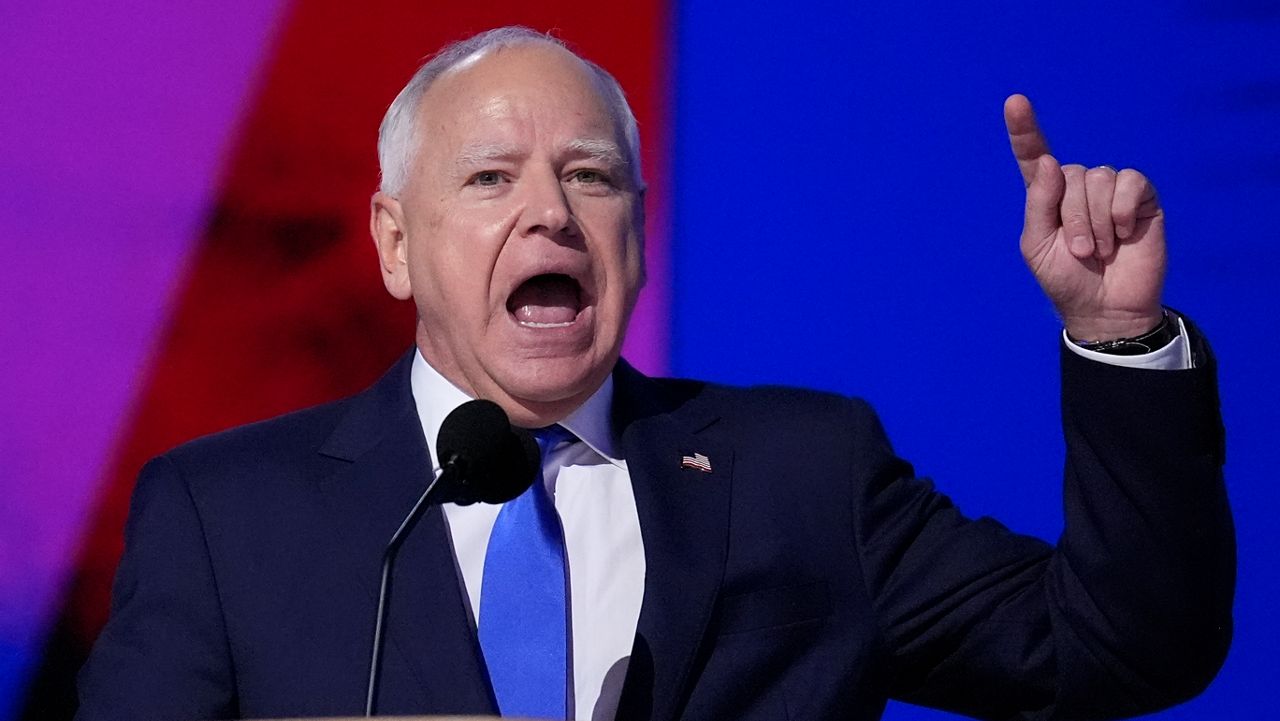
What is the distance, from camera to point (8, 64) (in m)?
2.05

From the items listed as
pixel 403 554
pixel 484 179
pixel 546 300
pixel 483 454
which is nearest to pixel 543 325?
pixel 546 300

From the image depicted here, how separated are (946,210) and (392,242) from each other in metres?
0.84

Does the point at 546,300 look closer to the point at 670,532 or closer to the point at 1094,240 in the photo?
the point at 670,532

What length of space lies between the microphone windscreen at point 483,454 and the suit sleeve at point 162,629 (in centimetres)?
37

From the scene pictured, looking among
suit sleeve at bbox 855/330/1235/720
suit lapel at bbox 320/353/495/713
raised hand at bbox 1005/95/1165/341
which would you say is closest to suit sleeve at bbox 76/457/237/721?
suit lapel at bbox 320/353/495/713

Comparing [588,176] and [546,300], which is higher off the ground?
[588,176]

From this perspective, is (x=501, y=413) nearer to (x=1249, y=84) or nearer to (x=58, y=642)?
(x=58, y=642)

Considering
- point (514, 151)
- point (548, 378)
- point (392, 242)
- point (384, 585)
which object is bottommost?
point (384, 585)

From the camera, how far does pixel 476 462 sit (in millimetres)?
1309

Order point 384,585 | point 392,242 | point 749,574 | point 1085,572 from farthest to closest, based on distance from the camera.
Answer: point 392,242 → point 749,574 → point 1085,572 → point 384,585

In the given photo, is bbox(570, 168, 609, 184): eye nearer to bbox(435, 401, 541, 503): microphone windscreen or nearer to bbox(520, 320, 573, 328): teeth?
bbox(520, 320, 573, 328): teeth

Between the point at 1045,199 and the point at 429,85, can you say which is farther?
the point at 429,85

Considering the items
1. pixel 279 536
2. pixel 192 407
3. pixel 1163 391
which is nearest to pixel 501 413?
pixel 279 536

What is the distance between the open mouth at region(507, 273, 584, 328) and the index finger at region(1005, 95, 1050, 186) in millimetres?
498
